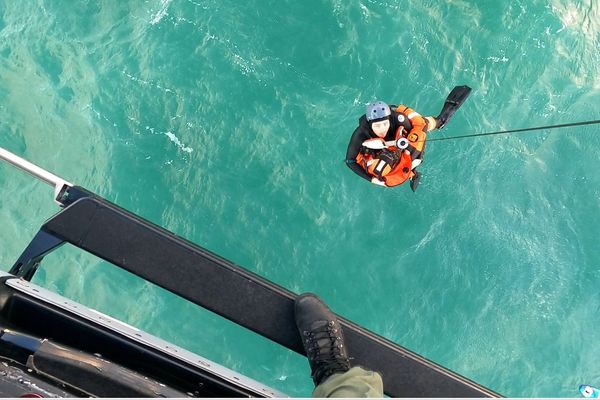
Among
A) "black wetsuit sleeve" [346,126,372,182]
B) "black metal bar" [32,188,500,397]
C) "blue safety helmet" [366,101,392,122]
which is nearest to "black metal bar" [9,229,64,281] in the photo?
"black metal bar" [32,188,500,397]

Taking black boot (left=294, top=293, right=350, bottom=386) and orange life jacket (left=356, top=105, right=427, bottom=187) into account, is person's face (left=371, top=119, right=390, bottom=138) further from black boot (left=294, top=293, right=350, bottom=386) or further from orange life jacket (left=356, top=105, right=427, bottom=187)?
black boot (left=294, top=293, right=350, bottom=386)

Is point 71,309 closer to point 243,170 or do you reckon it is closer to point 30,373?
point 30,373

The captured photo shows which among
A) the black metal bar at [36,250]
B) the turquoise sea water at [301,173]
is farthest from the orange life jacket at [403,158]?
the black metal bar at [36,250]

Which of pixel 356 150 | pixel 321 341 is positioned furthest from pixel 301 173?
pixel 321 341

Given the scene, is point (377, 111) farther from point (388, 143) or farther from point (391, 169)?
point (391, 169)

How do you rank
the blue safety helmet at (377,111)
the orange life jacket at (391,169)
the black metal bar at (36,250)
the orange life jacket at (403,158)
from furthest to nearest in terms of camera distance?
the orange life jacket at (391,169) → the orange life jacket at (403,158) → the blue safety helmet at (377,111) → the black metal bar at (36,250)

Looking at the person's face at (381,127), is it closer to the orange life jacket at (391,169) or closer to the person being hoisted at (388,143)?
the person being hoisted at (388,143)
